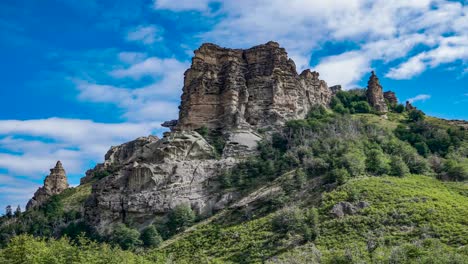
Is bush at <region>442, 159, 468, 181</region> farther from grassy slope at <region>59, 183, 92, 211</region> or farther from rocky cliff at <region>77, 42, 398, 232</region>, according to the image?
grassy slope at <region>59, 183, 92, 211</region>

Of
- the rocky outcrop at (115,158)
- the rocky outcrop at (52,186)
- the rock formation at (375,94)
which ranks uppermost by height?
the rock formation at (375,94)

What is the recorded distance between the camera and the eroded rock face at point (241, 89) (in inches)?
3853

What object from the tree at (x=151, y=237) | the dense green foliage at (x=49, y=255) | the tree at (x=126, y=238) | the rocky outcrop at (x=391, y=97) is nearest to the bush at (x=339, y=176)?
the tree at (x=151, y=237)

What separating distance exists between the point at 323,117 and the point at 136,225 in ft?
164

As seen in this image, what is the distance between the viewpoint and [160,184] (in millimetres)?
80188

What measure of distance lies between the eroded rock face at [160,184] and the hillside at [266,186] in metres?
0.21

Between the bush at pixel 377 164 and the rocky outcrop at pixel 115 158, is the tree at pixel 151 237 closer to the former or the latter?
the bush at pixel 377 164

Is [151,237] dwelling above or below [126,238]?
below

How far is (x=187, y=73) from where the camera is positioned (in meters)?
106

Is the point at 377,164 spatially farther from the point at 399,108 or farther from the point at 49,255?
the point at 399,108

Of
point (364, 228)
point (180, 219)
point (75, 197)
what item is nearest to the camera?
point (364, 228)

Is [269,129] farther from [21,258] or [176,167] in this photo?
[21,258]

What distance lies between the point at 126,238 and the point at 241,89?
41.7 meters

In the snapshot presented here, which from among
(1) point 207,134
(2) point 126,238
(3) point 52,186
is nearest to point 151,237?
(2) point 126,238
